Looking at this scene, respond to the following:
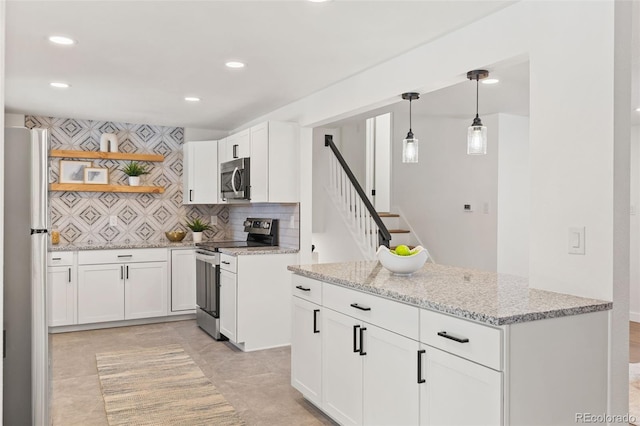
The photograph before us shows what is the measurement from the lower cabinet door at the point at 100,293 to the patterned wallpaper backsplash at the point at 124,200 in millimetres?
551

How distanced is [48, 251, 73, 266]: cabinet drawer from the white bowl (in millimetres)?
3772

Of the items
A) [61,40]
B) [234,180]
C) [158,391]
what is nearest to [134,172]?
[234,180]

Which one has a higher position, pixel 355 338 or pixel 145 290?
pixel 355 338

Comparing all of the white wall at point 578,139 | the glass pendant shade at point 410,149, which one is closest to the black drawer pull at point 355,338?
the white wall at point 578,139

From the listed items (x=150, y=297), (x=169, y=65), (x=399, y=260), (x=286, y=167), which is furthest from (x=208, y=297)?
(x=399, y=260)

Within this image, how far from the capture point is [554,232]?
2.30m

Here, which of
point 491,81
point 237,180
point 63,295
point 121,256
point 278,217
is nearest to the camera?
point 491,81

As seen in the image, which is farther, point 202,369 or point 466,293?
point 202,369

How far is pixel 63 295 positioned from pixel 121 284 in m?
0.56

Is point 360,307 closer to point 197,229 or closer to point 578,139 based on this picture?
point 578,139

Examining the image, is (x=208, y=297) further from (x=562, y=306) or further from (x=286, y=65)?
(x=562, y=306)

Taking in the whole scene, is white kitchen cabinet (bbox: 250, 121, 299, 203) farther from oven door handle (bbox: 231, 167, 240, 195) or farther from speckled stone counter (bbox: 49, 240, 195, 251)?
speckled stone counter (bbox: 49, 240, 195, 251)

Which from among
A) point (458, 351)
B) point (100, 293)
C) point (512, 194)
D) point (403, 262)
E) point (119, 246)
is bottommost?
point (100, 293)

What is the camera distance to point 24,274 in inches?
80.7
